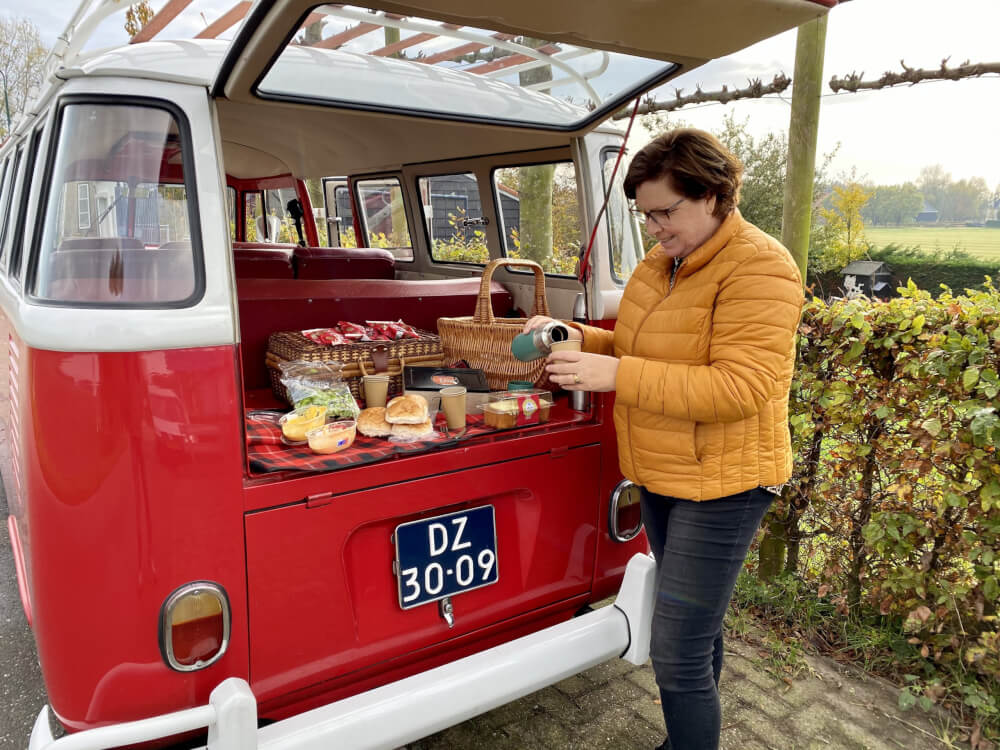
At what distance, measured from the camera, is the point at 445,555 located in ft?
7.04

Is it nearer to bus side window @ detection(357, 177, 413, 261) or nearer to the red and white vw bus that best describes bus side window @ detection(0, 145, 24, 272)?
the red and white vw bus

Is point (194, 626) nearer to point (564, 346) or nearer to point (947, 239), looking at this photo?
point (564, 346)

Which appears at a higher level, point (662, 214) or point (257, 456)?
point (662, 214)

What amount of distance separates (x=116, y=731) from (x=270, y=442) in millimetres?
820

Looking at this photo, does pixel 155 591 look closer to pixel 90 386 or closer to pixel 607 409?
pixel 90 386

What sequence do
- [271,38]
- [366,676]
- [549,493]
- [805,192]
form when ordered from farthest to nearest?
[805,192] → [549,493] → [366,676] → [271,38]

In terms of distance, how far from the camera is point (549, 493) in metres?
2.39

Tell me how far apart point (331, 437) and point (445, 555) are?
0.50 meters

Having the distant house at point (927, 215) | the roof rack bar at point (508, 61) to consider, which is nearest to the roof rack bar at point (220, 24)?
the roof rack bar at point (508, 61)

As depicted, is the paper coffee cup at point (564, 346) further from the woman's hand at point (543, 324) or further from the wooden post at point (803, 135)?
the wooden post at point (803, 135)

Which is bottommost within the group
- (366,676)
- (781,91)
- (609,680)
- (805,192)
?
(609,680)

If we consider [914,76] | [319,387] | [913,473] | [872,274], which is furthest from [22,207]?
[872,274]

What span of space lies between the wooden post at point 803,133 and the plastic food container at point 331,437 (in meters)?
2.79

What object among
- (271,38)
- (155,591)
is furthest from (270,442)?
(271,38)
